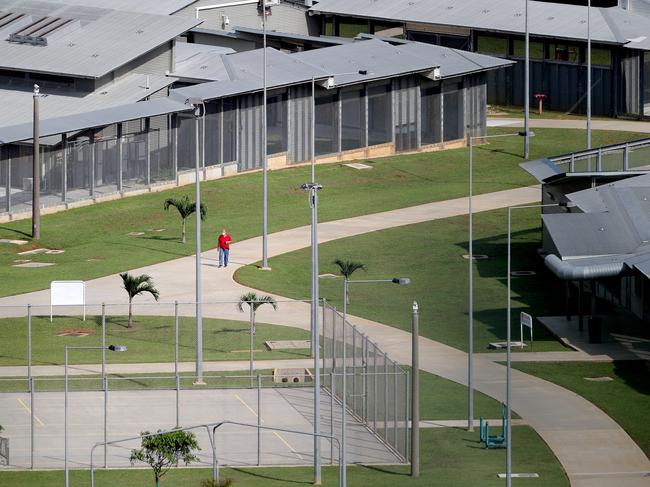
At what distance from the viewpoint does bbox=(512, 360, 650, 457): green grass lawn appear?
55.5 meters

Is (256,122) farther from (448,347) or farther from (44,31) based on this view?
(448,347)

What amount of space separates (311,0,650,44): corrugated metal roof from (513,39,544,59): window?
1146mm

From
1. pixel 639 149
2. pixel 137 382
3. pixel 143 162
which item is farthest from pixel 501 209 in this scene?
pixel 137 382

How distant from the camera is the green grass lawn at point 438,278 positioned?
70188 mm

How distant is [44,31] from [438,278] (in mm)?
39822

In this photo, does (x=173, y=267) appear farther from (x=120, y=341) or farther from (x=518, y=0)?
(x=518, y=0)

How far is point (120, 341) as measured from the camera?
212 ft

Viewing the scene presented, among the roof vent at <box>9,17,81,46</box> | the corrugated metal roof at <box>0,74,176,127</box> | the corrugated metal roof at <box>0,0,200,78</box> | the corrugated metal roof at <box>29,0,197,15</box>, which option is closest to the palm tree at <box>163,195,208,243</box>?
the corrugated metal roof at <box>0,74,176,127</box>

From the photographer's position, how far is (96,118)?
3526 inches

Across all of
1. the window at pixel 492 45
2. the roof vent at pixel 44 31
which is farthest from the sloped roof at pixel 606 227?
the window at pixel 492 45

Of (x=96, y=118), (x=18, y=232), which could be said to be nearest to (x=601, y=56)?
(x=96, y=118)

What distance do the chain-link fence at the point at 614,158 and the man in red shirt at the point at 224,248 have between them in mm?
16686

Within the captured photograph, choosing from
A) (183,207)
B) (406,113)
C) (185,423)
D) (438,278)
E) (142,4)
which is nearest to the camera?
(185,423)

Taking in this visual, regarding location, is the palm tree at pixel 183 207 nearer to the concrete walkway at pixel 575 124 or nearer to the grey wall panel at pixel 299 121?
the grey wall panel at pixel 299 121
